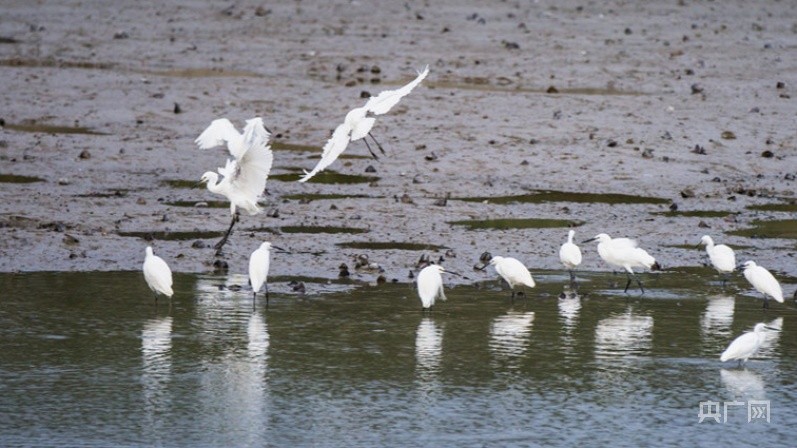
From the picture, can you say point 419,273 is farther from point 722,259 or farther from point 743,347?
point 743,347

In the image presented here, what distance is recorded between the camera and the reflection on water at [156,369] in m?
8.14

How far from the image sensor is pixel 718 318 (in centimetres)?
1103

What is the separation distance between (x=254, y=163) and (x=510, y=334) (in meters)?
4.09

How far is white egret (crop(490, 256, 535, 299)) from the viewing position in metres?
11.5

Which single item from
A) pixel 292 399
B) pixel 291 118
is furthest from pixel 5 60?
pixel 292 399

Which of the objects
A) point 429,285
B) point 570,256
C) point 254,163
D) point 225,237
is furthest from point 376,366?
point 254,163

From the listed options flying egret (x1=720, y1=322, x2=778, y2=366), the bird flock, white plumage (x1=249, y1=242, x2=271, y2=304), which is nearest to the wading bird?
the bird flock

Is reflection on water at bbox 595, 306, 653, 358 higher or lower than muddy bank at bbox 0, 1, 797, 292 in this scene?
lower

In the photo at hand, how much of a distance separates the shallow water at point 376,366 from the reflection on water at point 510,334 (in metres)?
0.03

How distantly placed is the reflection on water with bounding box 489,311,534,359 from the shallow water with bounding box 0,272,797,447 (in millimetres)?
27

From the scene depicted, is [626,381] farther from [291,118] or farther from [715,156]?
[291,118]

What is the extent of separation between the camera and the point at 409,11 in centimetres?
2642

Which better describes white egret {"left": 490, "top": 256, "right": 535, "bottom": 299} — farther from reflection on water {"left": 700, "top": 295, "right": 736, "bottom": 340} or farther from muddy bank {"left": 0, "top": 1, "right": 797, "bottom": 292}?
reflection on water {"left": 700, "top": 295, "right": 736, "bottom": 340}

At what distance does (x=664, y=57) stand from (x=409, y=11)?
216 inches
